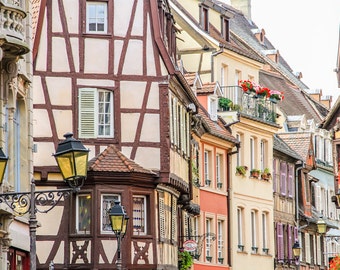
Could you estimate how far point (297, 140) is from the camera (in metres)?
65.8

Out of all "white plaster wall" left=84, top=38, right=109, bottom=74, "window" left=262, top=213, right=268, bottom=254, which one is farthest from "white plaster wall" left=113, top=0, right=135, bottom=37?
"window" left=262, top=213, right=268, bottom=254

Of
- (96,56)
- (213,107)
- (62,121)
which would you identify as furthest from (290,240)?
(62,121)

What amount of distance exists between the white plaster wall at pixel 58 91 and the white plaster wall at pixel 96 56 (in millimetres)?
791

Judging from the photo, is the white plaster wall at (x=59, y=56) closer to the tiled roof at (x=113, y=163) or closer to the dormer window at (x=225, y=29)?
the tiled roof at (x=113, y=163)

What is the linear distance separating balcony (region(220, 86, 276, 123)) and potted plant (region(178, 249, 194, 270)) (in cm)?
996

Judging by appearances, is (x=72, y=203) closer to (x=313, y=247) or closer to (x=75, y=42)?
(x=75, y=42)

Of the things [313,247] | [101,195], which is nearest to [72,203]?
[101,195]

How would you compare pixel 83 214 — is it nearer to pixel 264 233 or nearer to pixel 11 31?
pixel 11 31

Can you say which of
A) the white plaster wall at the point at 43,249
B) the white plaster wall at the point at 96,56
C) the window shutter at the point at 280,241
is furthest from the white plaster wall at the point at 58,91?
the window shutter at the point at 280,241

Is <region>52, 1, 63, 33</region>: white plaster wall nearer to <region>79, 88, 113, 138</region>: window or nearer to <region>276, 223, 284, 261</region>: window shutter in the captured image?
<region>79, 88, 113, 138</region>: window

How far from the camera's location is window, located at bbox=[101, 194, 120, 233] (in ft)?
127

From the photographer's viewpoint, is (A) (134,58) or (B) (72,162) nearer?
(B) (72,162)

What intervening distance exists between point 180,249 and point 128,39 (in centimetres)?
816

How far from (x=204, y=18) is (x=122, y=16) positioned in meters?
13.5
